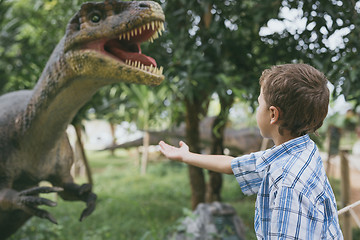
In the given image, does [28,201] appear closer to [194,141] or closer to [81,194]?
[81,194]

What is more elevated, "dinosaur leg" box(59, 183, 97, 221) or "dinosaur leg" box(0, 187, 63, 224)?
"dinosaur leg" box(0, 187, 63, 224)

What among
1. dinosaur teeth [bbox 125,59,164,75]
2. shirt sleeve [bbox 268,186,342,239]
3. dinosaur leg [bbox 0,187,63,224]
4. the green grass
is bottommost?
the green grass

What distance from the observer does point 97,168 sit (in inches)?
380

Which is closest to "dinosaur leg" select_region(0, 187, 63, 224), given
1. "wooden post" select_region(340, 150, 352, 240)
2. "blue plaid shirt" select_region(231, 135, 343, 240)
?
"blue plaid shirt" select_region(231, 135, 343, 240)

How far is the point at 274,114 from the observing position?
955mm

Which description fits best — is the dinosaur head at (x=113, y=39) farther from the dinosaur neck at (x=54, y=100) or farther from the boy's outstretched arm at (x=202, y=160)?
the boy's outstretched arm at (x=202, y=160)

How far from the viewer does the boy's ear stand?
3.11 feet

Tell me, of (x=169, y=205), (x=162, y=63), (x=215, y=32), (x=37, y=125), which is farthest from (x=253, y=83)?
(x=169, y=205)

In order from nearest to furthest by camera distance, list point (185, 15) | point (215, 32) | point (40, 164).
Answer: point (40, 164)
point (215, 32)
point (185, 15)

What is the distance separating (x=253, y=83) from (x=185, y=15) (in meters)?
0.68

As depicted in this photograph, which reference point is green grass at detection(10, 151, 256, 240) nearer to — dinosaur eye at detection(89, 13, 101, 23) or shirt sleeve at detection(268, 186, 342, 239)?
shirt sleeve at detection(268, 186, 342, 239)

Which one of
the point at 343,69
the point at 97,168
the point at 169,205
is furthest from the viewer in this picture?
the point at 97,168

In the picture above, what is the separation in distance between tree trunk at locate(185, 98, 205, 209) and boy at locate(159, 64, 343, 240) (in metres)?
2.32

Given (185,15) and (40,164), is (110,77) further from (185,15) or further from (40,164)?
(185,15)
